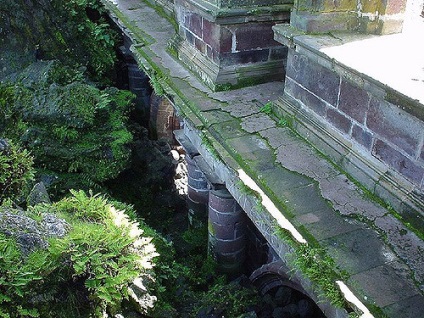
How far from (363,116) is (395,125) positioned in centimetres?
37

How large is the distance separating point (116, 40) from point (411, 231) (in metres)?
7.92

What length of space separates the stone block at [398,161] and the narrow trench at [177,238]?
1970 millimetres

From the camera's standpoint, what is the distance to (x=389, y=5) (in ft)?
14.1

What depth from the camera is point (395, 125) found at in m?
3.56

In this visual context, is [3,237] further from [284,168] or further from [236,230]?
[236,230]

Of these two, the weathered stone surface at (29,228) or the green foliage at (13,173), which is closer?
the weathered stone surface at (29,228)

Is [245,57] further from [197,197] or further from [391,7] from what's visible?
[197,197]

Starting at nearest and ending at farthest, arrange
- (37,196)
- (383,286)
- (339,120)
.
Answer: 1. (383,286)
2. (339,120)
3. (37,196)

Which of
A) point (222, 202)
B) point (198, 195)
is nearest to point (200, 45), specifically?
point (222, 202)

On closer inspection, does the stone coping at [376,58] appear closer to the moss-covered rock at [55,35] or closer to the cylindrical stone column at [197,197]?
the cylindrical stone column at [197,197]

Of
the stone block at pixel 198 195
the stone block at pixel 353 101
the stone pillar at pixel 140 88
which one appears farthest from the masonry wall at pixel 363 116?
the stone pillar at pixel 140 88

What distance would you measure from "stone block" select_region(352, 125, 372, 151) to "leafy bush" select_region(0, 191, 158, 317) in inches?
84.4

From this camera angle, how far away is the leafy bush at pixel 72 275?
2.71 m

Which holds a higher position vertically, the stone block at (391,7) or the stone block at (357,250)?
the stone block at (391,7)
